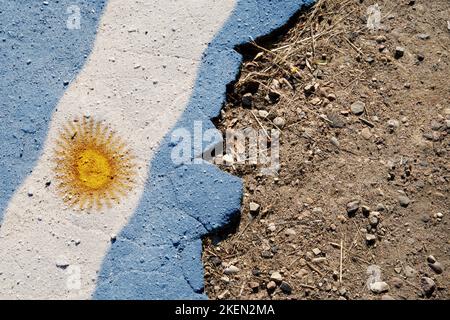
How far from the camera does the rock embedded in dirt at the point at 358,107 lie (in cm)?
251

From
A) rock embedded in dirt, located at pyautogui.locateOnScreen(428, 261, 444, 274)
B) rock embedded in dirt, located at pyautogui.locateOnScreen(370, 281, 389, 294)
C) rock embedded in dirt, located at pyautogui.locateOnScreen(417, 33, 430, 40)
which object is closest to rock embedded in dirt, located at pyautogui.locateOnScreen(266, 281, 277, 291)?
rock embedded in dirt, located at pyautogui.locateOnScreen(370, 281, 389, 294)

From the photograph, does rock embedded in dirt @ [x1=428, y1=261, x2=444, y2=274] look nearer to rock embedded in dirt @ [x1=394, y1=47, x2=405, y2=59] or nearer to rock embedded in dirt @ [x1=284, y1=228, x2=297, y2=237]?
rock embedded in dirt @ [x1=284, y1=228, x2=297, y2=237]

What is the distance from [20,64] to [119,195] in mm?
771

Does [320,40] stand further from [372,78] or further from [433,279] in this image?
[433,279]

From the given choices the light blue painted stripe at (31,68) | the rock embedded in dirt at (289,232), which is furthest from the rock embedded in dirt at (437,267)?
the light blue painted stripe at (31,68)

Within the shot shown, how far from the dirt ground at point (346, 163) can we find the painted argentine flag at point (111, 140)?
0.13 metres

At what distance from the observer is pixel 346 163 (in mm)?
2438

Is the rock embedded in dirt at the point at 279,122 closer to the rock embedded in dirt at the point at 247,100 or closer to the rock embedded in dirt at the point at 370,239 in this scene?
the rock embedded in dirt at the point at 247,100

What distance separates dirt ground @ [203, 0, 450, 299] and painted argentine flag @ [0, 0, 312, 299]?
13 cm

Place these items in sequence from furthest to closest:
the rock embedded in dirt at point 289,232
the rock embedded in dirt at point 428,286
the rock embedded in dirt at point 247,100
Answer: the rock embedded in dirt at point 247,100 → the rock embedded in dirt at point 289,232 → the rock embedded in dirt at point 428,286

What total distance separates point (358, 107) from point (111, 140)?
1.06 metres

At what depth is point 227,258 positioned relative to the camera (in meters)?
2.35

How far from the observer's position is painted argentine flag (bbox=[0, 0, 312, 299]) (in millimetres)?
2348

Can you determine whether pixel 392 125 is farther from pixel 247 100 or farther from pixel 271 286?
pixel 271 286
